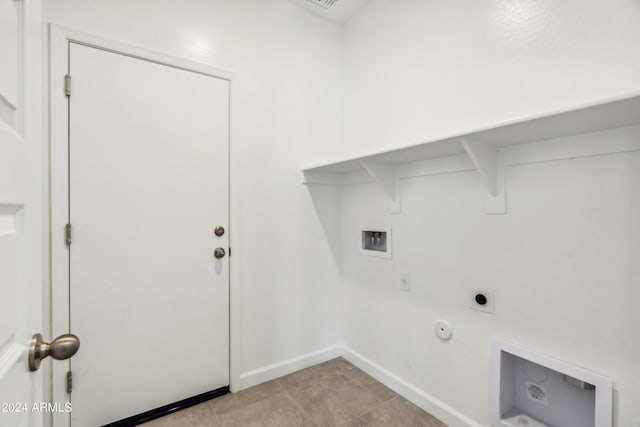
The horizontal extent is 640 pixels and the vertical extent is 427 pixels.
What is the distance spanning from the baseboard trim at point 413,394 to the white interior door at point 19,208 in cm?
169

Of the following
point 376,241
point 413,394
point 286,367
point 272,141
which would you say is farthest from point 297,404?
point 272,141

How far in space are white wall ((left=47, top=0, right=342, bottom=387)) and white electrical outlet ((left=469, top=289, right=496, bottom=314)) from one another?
107 cm

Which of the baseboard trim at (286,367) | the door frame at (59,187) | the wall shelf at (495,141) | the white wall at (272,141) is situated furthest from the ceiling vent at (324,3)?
the baseboard trim at (286,367)

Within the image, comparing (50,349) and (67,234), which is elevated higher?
(67,234)

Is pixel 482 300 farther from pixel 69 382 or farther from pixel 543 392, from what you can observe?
pixel 69 382

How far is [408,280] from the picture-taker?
5.88 feet

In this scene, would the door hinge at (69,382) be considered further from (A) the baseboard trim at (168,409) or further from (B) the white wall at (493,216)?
(B) the white wall at (493,216)

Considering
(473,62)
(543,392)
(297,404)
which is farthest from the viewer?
(297,404)

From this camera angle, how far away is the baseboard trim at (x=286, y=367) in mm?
1908

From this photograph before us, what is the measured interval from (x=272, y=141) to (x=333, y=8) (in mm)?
1107

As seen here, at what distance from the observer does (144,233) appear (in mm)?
1604

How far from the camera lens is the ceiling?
211cm

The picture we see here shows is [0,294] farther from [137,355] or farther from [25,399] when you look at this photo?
[137,355]

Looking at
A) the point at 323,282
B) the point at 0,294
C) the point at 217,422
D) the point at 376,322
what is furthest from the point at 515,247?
the point at 217,422
